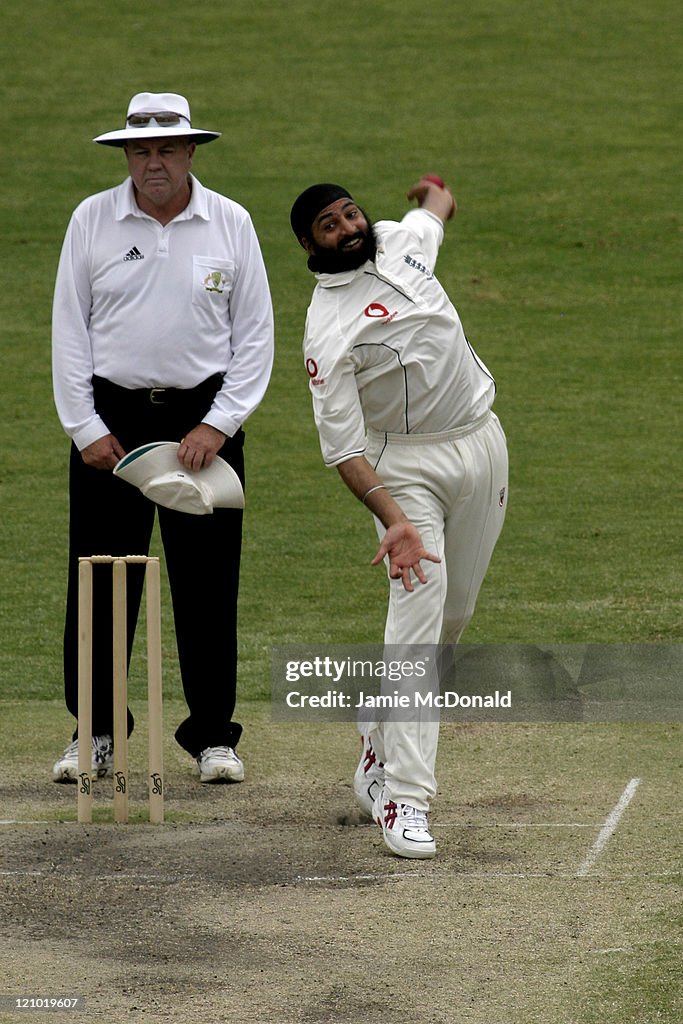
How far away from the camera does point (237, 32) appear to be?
19781 mm

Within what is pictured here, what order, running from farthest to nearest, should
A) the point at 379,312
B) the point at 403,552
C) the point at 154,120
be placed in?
the point at 154,120, the point at 379,312, the point at 403,552

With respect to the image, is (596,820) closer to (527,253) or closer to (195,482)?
(195,482)

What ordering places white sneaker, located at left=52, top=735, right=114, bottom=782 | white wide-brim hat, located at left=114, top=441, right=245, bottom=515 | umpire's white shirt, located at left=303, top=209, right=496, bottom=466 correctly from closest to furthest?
umpire's white shirt, located at left=303, top=209, right=496, bottom=466 < white wide-brim hat, located at left=114, top=441, right=245, bottom=515 < white sneaker, located at left=52, top=735, right=114, bottom=782

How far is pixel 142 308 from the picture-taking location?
461 cm

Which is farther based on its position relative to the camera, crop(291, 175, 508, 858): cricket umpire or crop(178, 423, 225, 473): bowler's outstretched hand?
crop(178, 423, 225, 473): bowler's outstretched hand

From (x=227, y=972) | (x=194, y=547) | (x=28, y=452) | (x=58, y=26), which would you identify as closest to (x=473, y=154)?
(x=58, y=26)

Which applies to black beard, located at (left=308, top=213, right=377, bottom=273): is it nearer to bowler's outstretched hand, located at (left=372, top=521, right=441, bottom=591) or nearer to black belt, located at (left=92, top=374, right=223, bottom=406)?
black belt, located at (left=92, top=374, right=223, bottom=406)

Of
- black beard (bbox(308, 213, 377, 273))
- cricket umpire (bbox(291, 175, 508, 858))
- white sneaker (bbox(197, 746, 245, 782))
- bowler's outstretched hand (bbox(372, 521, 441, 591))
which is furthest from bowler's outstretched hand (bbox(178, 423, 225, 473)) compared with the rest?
white sneaker (bbox(197, 746, 245, 782))

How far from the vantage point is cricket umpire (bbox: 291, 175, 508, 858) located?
4.11 meters

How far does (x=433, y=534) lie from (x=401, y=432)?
0.27 m

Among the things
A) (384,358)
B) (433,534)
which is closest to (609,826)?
(433,534)

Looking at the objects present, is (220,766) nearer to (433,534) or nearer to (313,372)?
(433,534)

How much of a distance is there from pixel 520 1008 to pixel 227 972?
60 centimetres

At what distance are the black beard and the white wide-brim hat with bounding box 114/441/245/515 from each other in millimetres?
638
